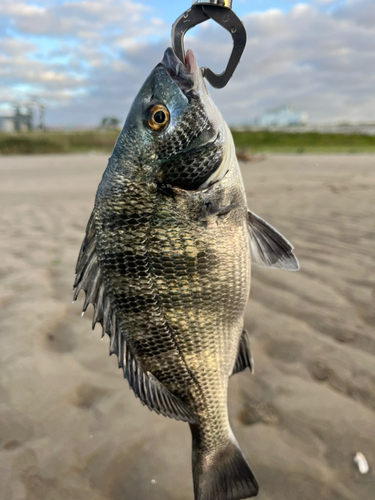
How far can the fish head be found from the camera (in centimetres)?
143

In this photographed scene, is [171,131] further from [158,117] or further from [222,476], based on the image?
[222,476]

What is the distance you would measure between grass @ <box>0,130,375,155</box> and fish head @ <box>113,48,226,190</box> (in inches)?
732

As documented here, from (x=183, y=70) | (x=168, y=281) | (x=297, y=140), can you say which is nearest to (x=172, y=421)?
(x=168, y=281)

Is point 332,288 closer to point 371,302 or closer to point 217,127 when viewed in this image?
point 371,302

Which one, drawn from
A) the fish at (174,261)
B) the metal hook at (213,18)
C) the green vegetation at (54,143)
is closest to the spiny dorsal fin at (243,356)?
the fish at (174,261)

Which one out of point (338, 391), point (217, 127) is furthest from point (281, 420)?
point (217, 127)

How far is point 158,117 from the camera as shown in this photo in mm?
1450

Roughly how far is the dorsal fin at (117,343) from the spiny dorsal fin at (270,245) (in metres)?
0.75

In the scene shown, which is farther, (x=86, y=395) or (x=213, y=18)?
(x=86, y=395)

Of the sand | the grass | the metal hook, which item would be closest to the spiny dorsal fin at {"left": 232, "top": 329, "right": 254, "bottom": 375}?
the sand

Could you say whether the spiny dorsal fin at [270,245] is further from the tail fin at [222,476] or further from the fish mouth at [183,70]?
the tail fin at [222,476]

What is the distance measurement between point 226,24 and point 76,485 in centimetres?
213

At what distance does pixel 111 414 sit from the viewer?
6.69 feet

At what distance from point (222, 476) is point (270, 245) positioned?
1.03 metres
